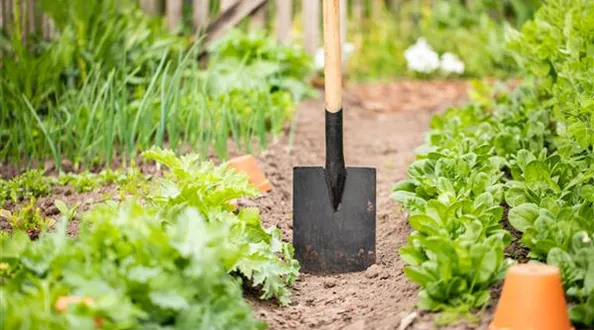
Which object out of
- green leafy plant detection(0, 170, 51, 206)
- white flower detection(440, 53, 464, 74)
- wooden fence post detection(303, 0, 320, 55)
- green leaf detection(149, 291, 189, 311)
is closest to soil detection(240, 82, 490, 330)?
white flower detection(440, 53, 464, 74)

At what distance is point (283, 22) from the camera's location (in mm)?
5922

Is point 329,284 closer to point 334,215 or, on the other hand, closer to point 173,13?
point 334,215

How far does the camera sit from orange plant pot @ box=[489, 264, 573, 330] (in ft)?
6.59

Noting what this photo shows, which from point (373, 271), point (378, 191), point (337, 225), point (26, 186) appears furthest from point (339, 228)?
point (26, 186)

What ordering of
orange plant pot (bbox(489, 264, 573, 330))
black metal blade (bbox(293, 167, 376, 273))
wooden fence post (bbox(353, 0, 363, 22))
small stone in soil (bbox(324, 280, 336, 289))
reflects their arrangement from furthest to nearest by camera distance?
wooden fence post (bbox(353, 0, 363, 22))
black metal blade (bbox(293, 167, 376, 273))
small stone in soil (bbox(324, 280, 336, 289))
orange plant pot (bbox(489, 264, 573, 330))

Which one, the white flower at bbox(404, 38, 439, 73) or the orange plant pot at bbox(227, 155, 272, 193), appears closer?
the orange plant pot at bbox(227, 155, 272, 193)

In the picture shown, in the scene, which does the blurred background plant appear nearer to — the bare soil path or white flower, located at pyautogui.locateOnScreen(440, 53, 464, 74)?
white flower, located at pyautogui.locateOnScreen(440, 53, 464, 74)

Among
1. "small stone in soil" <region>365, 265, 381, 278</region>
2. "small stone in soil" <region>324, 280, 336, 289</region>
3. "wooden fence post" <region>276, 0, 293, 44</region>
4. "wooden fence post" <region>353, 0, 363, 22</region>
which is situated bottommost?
"small stone in soil" <region>324, 280, 336, 289</region>

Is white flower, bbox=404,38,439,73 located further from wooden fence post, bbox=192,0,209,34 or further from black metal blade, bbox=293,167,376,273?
black metal blade, bbox=293,167,376,273

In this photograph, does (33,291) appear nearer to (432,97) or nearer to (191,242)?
(191,242)

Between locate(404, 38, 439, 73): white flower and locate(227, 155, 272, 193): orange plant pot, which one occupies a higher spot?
locate(404, 38, 439, 73): white flower

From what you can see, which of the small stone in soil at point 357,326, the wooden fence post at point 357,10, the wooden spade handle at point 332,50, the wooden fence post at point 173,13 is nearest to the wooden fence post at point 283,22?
the wooden fence post at point 173,13

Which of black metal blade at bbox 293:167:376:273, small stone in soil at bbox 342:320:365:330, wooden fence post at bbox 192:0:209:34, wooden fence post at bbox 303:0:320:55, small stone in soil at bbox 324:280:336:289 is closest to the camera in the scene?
small stone in soil at bbox 342:320:365:330

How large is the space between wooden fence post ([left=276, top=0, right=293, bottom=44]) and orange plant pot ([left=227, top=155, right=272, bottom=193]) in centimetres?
251
